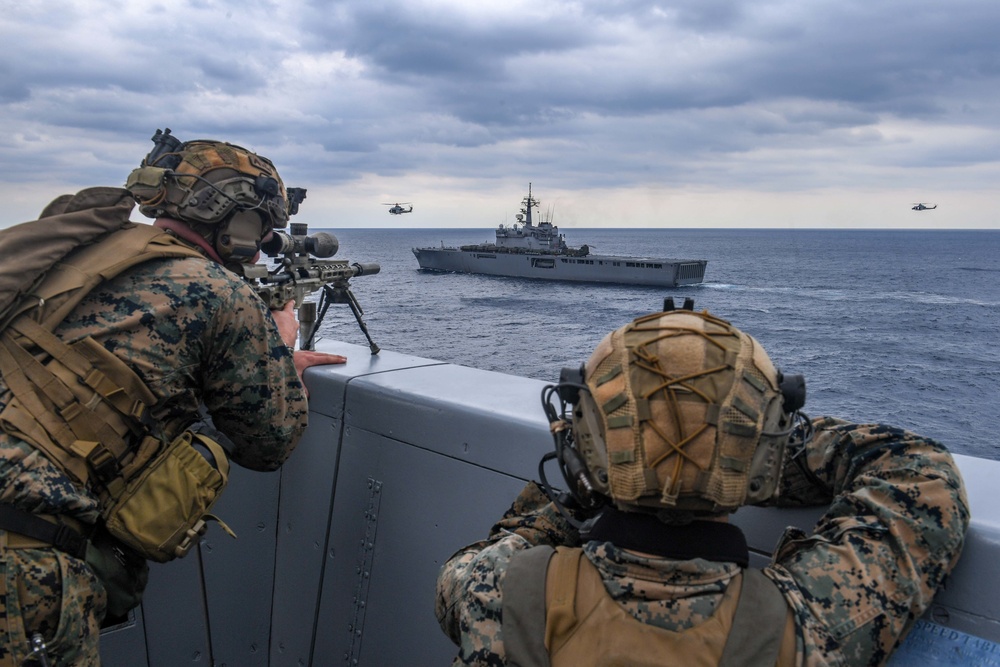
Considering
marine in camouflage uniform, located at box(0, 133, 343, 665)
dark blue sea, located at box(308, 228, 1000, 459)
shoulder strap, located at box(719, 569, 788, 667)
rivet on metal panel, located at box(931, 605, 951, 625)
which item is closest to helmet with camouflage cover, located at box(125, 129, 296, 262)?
marine in camouflage uniform, located at box(0, 133, 343, 665)

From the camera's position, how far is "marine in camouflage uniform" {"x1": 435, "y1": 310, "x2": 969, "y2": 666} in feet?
4.53

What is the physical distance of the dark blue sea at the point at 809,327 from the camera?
31.1 metres

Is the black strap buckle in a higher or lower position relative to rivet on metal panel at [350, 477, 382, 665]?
higher

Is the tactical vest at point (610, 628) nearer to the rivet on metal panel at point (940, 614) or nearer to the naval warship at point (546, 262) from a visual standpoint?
the rivet on metal panel at point (940, 614)

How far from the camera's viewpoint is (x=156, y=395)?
2189 mm

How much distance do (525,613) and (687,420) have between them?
1.48ft

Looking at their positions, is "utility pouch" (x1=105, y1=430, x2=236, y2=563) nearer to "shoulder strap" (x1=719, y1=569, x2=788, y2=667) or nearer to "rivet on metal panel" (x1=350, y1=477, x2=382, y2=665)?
"rivet on metal panel" (x1=350, y1=477, x2=382, y2=665)

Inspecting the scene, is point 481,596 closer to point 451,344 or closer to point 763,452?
point 763,452

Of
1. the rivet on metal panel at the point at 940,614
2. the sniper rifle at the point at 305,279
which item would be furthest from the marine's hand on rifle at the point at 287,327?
the rivet on metal panel at the point at 940,614

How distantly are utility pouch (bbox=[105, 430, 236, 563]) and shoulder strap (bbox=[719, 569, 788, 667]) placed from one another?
5.03 feet

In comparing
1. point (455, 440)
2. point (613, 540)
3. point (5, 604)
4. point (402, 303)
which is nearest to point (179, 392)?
point (5, 604)

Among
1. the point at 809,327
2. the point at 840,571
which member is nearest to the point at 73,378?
the point at 840,571

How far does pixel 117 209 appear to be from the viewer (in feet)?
7.55

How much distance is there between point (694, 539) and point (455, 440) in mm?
1352
